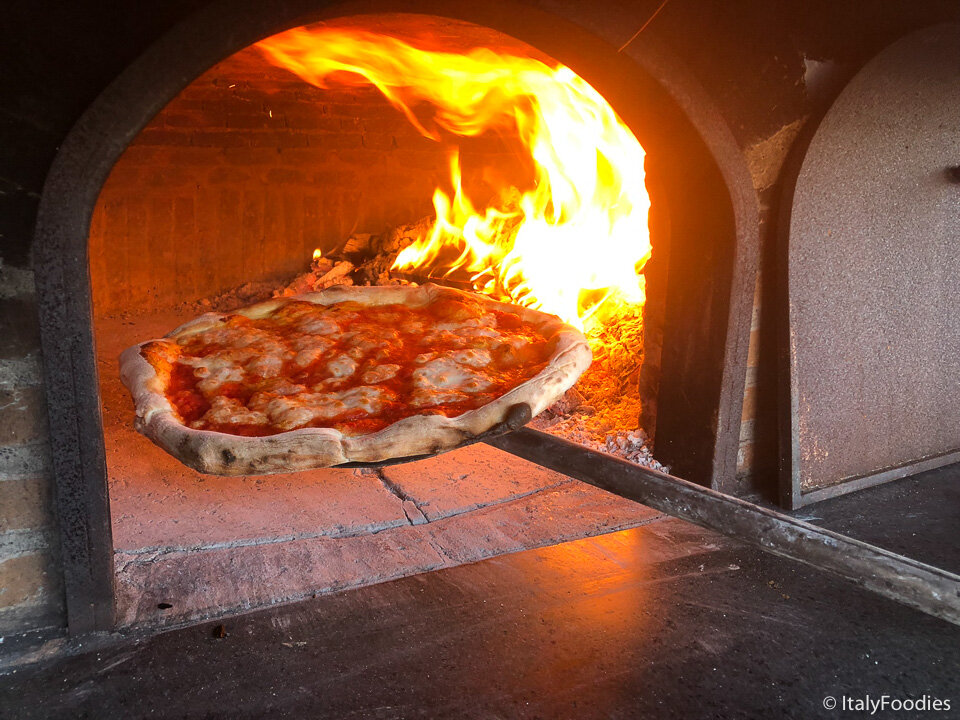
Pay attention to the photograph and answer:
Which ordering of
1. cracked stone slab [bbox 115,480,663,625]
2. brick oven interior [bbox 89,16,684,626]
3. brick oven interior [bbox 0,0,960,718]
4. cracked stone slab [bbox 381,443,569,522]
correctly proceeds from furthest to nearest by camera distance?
cracked stone slab [bbox 381,443,569,522]
brick oven interior [bbox 89,16,684,626]
cracked stone slab [bbox 115,480,663,625]
brick oven interior [bbox 0,0,960,718]

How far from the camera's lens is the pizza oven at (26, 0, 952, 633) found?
2084 mm

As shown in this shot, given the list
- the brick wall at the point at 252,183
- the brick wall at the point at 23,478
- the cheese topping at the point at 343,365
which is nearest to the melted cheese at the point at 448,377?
the cheese topping at the point at 343,365

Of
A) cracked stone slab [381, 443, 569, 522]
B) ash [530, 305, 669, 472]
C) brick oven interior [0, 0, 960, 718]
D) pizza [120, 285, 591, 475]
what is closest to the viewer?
brick oven interior [0, 0, 960, 718]

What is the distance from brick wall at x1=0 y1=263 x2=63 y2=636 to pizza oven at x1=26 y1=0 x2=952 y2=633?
0.07m

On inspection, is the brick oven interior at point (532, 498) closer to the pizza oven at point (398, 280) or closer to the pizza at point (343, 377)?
the pizza oven at point (398, 280)

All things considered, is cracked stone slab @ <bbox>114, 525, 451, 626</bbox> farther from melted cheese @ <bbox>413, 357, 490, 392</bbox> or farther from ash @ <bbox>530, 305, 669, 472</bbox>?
ash @ <bbox>530, 305, 669, 472</bbox>

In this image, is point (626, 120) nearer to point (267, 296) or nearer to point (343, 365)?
point (343, 365)

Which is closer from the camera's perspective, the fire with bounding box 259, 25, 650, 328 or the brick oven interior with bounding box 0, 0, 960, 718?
the brick oven interior with bounding box 0, 0, 960, 718

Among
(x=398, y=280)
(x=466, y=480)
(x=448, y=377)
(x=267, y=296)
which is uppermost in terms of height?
(x=398, y=280)

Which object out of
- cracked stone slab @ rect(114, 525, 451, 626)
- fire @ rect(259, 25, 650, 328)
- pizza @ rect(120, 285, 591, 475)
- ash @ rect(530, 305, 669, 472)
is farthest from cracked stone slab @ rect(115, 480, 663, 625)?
fire @ rect(259, 25, 650, 328)

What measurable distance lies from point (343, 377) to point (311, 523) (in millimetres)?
769

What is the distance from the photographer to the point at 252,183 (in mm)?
5840

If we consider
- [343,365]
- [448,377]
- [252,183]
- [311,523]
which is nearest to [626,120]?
[448,377]

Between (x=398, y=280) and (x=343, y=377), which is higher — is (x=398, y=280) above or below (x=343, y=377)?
above
